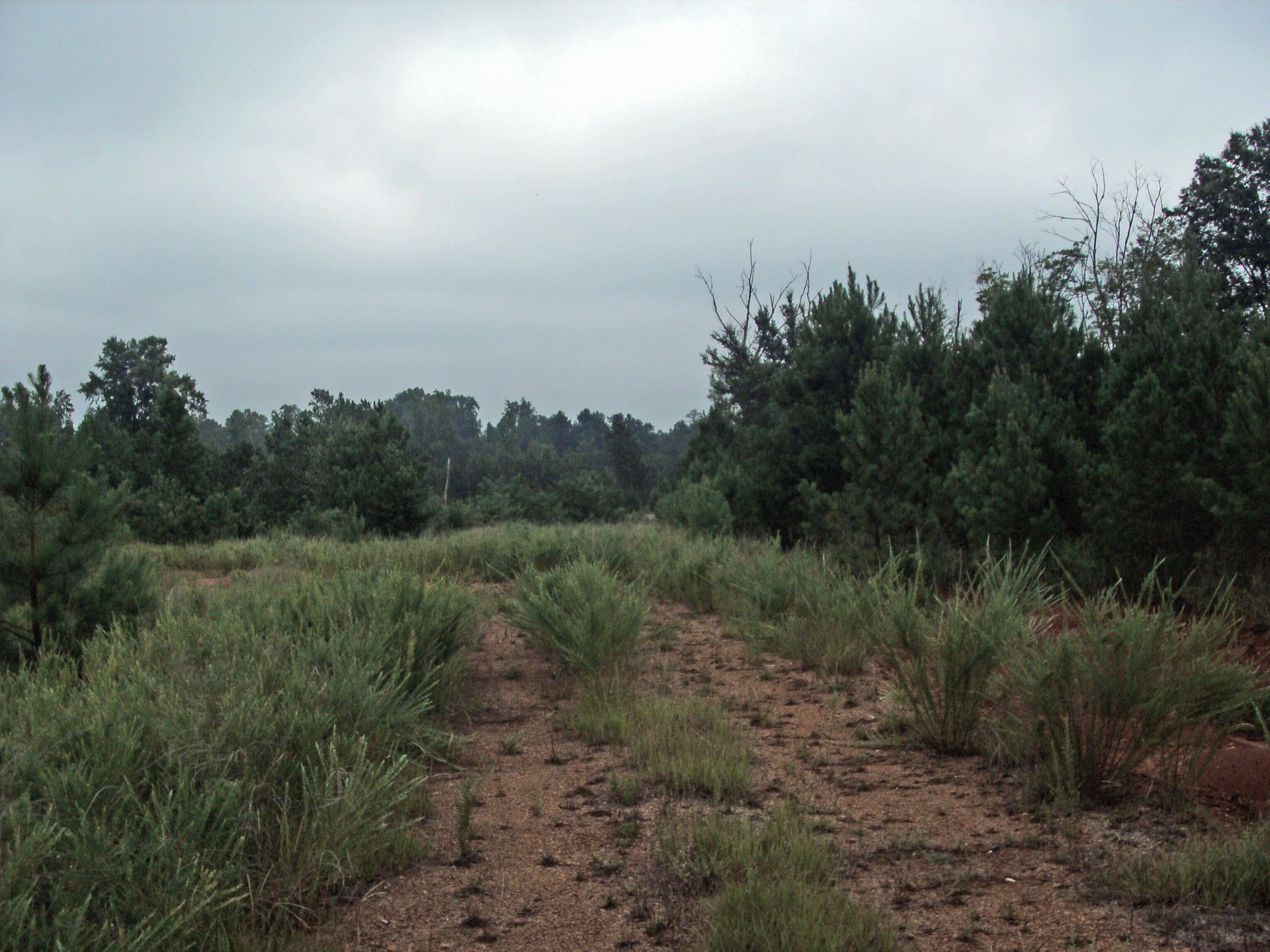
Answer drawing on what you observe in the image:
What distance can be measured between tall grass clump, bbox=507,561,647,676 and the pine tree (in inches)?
119

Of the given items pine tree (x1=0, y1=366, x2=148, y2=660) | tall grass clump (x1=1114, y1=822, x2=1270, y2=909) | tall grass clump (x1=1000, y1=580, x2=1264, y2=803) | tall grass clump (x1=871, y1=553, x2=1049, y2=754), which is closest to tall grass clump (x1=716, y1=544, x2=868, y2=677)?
tall grass clump (x1=871, y1=553, x2=1049, y2=754)

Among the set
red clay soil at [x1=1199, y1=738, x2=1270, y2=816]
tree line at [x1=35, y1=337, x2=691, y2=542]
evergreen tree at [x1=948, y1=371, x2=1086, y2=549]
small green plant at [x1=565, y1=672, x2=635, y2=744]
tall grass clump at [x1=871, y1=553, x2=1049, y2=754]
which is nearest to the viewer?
red clay soil at [x1=1199, y1=738, x2=1270, y2=816]

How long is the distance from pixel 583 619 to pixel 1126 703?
3.89 m

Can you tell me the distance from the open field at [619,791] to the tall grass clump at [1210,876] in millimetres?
12

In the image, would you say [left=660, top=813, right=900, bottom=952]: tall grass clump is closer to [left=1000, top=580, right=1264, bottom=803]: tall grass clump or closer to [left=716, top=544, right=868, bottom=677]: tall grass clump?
[left=1000, top=580, right=1264, bottom=803]: tall grass clump

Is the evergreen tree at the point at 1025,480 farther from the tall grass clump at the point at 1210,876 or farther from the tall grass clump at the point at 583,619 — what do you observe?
the tall grass clump at the point at 1210,876

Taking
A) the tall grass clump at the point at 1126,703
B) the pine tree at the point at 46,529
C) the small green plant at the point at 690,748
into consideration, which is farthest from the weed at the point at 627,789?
the pine tree at the point at 46,529

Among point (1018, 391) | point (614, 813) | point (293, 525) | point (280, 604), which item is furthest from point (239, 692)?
point (293, 525)

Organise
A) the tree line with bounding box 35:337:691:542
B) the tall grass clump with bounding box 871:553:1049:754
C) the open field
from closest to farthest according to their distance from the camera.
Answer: the open field, the tall grass clump with bounding box 871:553:1049:754, the tree line with bounding box 35:337:691:542

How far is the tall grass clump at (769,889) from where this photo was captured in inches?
112

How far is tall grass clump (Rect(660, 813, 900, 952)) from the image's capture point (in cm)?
286

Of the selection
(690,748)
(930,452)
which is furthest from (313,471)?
(690,748)

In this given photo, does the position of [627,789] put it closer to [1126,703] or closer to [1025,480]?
[1126,703]

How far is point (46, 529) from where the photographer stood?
6.35 metres
